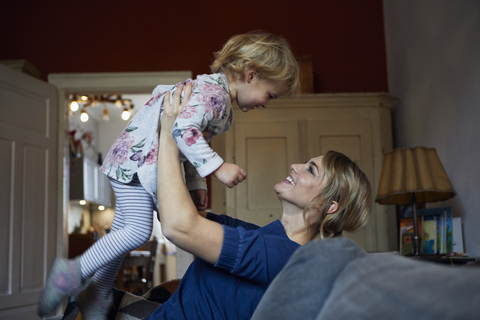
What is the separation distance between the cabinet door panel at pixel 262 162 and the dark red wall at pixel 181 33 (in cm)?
81

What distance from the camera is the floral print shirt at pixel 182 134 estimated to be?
1313 mm

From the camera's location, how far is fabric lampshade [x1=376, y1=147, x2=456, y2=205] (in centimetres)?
260

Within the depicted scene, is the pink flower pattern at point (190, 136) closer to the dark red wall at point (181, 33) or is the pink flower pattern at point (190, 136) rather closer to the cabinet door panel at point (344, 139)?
the cabinet door panel at point (344, 139)

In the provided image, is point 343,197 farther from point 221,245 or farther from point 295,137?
point 295,137

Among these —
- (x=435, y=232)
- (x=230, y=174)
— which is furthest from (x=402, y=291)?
(x=435, y=232)

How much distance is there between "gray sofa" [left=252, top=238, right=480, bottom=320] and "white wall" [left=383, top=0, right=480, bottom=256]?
2263 millimetres

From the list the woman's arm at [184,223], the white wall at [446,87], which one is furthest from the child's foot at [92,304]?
the white wall at [446,87]

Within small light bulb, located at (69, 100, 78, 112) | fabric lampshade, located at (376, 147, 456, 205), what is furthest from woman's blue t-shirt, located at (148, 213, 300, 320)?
small light bulb, located at (69, 100, 78, 112)

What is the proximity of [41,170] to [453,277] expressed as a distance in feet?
13.7

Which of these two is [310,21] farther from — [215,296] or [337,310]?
[337,310]

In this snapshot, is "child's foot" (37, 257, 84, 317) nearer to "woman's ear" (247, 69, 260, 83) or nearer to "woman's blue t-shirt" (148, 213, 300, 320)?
"woman's blue t-shirt" (148, 213, 300, 320)

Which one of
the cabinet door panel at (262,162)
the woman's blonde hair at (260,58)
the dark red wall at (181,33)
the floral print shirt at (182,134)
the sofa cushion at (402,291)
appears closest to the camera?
the sofa cushion at (402,291)

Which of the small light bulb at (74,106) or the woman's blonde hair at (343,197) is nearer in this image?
the woman's blonde hair at (343,197)

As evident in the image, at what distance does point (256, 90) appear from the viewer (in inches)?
65.9
